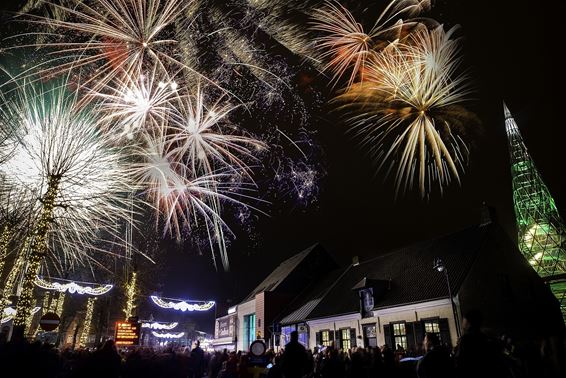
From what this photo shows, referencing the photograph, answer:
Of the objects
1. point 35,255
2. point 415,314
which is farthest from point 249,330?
point 35,255

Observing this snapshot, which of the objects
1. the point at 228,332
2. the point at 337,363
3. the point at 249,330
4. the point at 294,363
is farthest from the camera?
the point at 228,332

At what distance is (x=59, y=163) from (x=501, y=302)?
82.2ft

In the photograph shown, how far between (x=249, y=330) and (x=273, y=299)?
7.50 m

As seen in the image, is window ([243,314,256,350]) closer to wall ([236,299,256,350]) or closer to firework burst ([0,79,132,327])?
wall ([236,299,256,350])

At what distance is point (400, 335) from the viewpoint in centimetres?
2514

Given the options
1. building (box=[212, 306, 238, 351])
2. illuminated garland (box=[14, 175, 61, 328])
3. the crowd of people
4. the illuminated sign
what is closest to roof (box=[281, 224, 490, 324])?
the crowd of people

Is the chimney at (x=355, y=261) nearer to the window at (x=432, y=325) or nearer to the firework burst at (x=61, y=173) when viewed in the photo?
the window at (x=432, y=325)

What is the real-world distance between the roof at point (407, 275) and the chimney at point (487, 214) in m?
0.36

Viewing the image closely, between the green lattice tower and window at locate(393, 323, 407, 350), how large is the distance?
47.7 meters

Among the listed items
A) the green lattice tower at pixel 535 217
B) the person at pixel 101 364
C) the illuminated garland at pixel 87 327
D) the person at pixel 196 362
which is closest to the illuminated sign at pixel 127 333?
the person at pixel 196 362

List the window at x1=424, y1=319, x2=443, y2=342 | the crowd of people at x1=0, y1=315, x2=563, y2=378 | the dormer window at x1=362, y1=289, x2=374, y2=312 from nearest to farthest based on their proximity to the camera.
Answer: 1. the crowd of people at x1=0, y1=315, x2=563, y2=378
2. the window at x1=424, y1=319, x2=443, y2=342
3. the dormer window at x1=362, y1=289, x2=374, y2=312

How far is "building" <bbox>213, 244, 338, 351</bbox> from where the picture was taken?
44.0 m

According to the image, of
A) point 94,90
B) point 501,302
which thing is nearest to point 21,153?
point 94,90

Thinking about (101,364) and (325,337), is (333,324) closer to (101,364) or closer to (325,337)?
(325,337)
